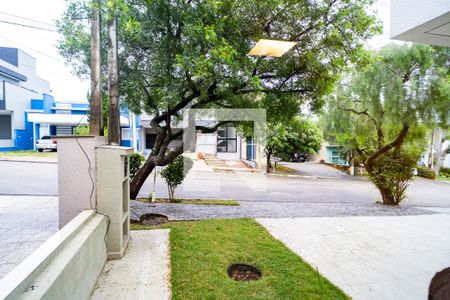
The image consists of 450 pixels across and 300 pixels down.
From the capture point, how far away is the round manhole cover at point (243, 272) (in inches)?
125

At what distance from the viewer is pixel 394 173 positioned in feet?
25.1

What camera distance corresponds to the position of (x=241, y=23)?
15.5 feet

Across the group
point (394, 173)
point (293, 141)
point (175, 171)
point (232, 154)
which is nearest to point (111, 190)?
point (175, 171)

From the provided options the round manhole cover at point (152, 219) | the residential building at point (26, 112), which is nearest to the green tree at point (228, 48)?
the round manhole cover at point (152, 219)

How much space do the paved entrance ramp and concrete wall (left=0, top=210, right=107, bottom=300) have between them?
138mm

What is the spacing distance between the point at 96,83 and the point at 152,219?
2.88 meters

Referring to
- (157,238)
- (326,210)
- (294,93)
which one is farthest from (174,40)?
(326,210)

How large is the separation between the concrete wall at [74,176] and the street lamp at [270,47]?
11.0ft

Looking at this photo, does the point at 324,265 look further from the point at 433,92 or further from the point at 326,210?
the point at 433,92

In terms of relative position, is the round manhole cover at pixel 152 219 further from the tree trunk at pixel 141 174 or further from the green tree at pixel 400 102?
the green tree at pixel 400 102

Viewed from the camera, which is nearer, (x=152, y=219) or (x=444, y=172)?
(x=152, y=219)

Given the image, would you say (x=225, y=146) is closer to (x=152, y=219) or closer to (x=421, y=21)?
(x=152, y=219)

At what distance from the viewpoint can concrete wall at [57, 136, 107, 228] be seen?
123 inches

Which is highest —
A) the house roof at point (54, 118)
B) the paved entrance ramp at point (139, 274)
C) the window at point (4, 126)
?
the house roof at point (54, 118)
